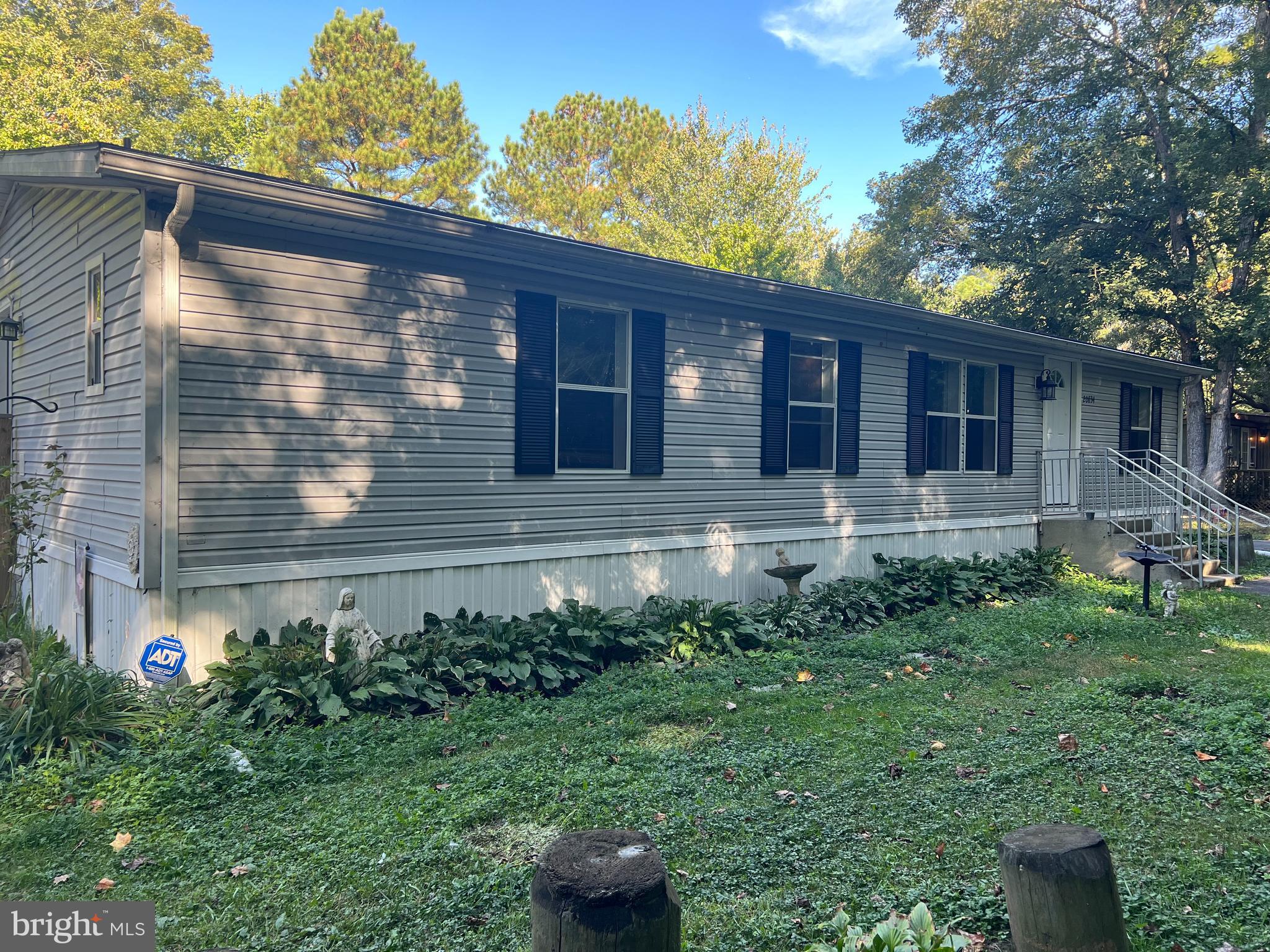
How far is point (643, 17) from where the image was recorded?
2812 cm

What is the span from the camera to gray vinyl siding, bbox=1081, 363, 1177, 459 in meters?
13.0

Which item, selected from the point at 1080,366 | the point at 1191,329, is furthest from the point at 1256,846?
the point at 1191,329

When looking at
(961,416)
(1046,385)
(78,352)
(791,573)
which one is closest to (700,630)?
(791,573)

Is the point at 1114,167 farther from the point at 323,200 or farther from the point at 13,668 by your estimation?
the point at 13,668

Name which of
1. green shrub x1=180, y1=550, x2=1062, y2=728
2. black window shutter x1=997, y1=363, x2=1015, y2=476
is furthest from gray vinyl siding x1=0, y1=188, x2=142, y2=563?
black window shutter x1=997, y1=363, x2=1015, y2=476

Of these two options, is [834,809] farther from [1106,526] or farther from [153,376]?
[1106,526]

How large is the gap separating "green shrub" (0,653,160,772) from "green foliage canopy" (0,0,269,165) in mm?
18675

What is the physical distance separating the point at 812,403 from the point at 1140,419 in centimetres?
855

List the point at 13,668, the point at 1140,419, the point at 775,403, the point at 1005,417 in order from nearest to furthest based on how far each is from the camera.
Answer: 1. the point at 13,668
2. the point at 775,403
3. the point at 1005,417
4. the point at 1140,419

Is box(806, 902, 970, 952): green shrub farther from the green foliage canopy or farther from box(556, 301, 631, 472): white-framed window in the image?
the green foliage canopy

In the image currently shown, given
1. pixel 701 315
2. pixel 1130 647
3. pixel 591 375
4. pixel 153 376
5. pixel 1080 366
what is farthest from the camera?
pixel 1080 366

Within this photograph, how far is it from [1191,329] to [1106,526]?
8707 millimetres

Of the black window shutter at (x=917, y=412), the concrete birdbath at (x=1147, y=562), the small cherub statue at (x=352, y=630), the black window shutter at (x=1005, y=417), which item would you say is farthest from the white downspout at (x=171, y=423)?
the black window shutter at (x=1005, y=417)

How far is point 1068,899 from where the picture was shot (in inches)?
77.5
